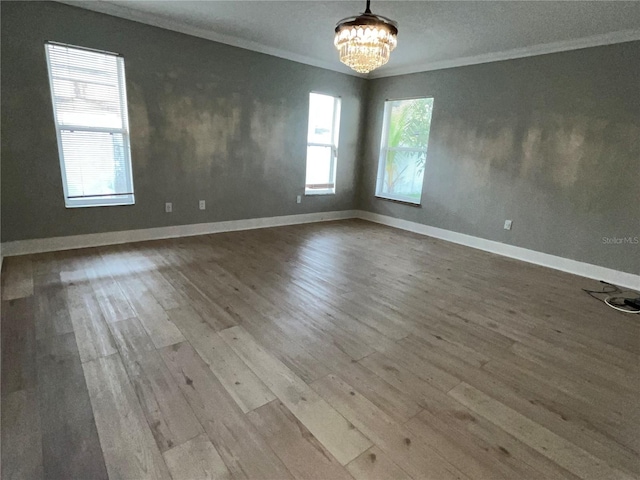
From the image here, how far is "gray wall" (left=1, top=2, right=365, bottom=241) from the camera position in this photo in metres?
3.21

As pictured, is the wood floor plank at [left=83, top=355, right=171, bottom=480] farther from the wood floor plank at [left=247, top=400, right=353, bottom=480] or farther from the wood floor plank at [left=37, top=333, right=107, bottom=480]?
the wood floor plank at [left=247, top=400, right=353, bottom=480]

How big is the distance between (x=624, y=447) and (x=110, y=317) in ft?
9.72

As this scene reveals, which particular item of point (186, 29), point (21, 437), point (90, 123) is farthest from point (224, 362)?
point (186, 29)

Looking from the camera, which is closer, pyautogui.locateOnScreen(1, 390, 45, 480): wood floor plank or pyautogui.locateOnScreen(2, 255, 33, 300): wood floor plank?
pyautogui.locateOnScreen(1, 390, 45, 480): wood floor plank

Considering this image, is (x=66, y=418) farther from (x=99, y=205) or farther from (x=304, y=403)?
(x=99, y=205)

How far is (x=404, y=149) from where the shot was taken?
18.1 ft

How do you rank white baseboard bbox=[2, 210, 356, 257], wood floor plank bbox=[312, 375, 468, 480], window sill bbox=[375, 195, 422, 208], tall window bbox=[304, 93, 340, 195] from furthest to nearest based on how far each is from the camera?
tall window bbox=[304, 93, 340, 195] → window sill bbox=[375, 195, 422, 208] → white baseboard bbox=[2, 210, 356, 257] → wood floor plank bbox=[312, 375, 468, 480]

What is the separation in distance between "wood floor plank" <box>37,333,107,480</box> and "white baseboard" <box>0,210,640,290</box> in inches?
80.4

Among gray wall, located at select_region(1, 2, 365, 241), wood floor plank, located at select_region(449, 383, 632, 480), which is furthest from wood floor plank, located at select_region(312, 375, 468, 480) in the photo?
gray wall, located at select_region(1, 2, 365, 241)

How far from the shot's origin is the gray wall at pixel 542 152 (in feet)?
11.3

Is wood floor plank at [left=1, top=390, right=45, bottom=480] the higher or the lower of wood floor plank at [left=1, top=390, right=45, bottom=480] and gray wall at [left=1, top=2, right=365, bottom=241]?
the lower

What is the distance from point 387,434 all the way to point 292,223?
4.22 metres

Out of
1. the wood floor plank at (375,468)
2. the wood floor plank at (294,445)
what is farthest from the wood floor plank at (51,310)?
the wood floor plank at (375,468)

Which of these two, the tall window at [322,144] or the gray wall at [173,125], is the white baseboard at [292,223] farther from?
the tall window at [322,144]
